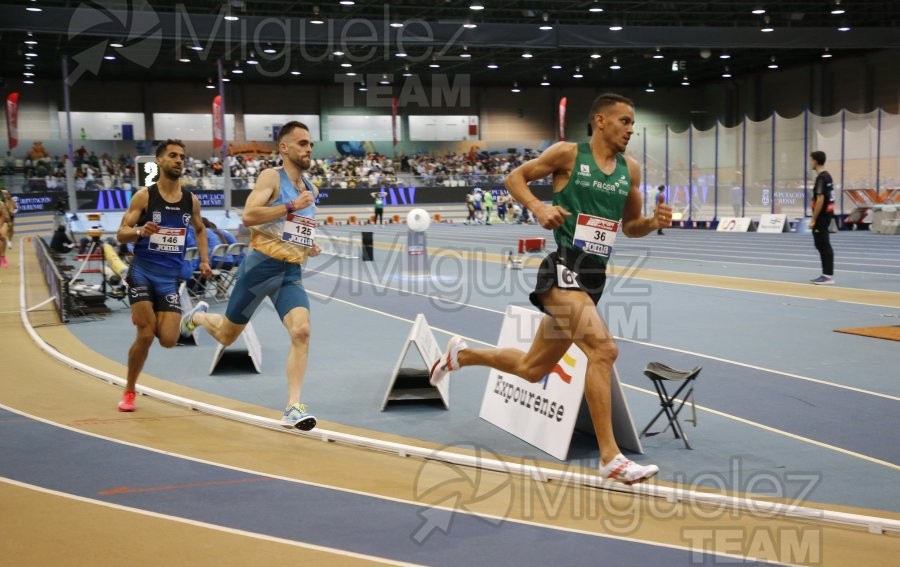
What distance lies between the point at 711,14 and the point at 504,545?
40.8 metres

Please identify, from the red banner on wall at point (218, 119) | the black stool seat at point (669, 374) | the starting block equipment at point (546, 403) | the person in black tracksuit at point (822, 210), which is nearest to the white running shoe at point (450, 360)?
the starting block equipment at point (546, 403)

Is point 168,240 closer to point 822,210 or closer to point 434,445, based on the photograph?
point 434,445

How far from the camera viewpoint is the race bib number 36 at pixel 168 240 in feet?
22.2

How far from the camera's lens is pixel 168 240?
6.80 meters

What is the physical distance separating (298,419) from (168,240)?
2044mm

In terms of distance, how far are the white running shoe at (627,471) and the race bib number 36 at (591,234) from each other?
122 centimetres

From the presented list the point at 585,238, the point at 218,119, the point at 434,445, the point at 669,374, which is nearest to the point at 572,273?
the point at 585,238

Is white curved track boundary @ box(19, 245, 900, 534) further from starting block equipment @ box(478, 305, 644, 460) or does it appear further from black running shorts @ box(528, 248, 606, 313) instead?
black running shorts @ box(528, 248, 606, 313)

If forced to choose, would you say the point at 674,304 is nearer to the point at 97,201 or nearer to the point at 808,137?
the point at 808,137

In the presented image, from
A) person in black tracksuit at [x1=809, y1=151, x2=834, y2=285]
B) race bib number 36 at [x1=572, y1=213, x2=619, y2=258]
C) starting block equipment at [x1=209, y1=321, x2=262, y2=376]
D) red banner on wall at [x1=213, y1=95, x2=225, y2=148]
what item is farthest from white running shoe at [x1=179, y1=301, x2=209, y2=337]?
red banner on wall at [x1=213, y1=95, x2=225, y2=148]

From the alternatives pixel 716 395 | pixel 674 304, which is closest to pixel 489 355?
pixel 716 395

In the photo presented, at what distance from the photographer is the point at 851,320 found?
432 inches

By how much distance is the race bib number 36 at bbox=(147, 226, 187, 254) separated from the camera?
22.2 feet

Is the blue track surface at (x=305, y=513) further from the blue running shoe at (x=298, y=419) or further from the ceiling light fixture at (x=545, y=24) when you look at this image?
the ceiling light fixture at (x=545, y=24)
